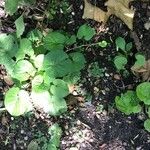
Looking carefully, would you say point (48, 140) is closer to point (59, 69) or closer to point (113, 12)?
point (59, 69)

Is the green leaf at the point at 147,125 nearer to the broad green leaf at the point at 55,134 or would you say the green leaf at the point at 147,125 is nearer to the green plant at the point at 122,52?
the green plant at the point at 122,52

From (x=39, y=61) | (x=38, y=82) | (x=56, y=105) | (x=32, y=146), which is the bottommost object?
(x=32, y=146)

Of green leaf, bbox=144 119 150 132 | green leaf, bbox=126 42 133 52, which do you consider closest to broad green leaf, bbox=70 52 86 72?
green leaf, bbox=126 42 133 52

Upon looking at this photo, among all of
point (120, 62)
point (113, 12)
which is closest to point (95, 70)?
point (120, 62)

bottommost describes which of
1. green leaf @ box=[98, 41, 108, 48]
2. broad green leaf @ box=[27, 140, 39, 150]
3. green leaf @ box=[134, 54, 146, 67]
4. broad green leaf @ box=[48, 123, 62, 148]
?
broad green leaf @ box=[27, 140, 39, 150]

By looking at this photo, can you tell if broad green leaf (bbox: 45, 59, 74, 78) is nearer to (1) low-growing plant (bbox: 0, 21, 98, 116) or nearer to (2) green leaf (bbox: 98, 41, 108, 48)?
(1) low-growing plant (bbox: 0, 21, 98, 116)
